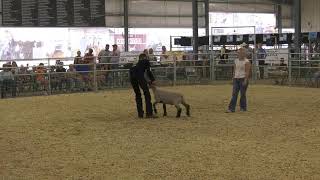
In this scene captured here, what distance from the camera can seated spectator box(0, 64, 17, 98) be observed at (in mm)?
18594

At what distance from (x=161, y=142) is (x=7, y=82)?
429 inches

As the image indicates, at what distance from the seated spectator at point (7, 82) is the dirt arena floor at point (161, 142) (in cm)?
407

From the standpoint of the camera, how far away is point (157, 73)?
74.1 ft

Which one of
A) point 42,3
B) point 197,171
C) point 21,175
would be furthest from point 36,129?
point 42,3

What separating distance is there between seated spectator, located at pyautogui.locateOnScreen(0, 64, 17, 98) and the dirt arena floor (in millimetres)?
4072

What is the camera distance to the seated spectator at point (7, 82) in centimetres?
1859

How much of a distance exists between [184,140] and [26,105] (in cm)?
742

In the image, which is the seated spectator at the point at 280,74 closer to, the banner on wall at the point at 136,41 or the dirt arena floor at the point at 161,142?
the dirt arena floor at the point at 161,142

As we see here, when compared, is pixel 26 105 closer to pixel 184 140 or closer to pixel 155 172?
pixel 184 140

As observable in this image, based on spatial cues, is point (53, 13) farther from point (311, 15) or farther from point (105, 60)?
point (311, 15)

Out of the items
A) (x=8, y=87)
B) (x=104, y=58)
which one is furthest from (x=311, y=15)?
(x=8, y=87)

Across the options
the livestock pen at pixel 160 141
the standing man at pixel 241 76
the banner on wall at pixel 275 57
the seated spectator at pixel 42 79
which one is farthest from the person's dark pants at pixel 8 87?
the banner on wall at pixel 275 57

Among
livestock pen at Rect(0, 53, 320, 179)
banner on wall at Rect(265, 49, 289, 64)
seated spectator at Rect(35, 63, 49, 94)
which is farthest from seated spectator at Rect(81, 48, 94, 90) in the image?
banner on wall at Rect(265, 49, 289, 64)

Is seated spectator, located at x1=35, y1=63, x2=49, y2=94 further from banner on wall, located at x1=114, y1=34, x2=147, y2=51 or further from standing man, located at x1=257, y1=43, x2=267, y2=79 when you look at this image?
banner on wall, located at x1=114, y1=34, x2=147, y2=51
